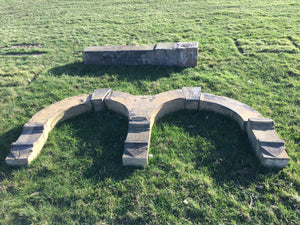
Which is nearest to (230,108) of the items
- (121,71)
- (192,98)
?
(192,98)

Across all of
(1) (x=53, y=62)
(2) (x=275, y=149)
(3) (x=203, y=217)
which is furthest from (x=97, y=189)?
(1) (x=53, y=62)

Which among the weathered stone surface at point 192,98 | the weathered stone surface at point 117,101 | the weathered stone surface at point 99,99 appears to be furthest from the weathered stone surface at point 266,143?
the weathered stone surface at point 99,99

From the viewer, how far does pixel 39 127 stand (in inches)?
159

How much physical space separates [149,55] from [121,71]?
0.88 meters

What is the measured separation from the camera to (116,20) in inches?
412

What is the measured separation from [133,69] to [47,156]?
10.7 feet

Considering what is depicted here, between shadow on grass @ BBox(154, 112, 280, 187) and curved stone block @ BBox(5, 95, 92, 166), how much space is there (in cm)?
174

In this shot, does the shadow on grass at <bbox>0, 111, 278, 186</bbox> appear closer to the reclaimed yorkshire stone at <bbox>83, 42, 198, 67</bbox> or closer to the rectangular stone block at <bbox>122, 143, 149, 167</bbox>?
the rectangular stone block at <bbox>122, 143, 149, 167</bbox>

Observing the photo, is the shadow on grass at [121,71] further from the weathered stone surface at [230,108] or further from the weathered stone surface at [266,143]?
the weathered stone surface at [266,143]

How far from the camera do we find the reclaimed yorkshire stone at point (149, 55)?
5844 mm

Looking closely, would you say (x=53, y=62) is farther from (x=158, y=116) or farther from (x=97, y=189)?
(x=97, y=189)

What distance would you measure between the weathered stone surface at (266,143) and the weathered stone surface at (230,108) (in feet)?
0.68

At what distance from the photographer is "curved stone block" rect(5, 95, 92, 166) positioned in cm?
362

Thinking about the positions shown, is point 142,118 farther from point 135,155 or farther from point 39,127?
point 39,127
